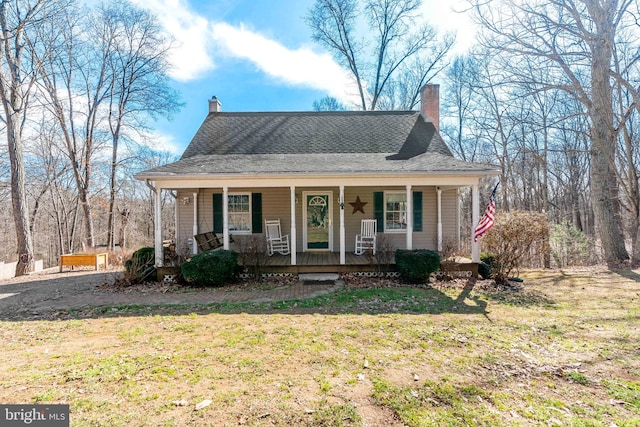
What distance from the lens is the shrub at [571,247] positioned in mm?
11625

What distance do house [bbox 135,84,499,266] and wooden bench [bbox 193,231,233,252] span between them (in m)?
0.48

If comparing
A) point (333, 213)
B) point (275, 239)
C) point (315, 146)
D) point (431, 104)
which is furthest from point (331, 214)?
point (431, 104)

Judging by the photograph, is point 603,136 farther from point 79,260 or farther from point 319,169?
point 79,260

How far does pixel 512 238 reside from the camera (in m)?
7.28

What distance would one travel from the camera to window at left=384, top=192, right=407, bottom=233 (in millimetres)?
10383

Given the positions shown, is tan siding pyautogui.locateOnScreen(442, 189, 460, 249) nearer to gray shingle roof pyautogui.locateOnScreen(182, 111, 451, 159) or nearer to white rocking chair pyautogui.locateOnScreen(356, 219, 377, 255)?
gray shingle roof pyautogui.locateOnScreen(182, 111, 451, 159)

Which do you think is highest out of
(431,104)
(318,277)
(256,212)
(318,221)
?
(431,104)

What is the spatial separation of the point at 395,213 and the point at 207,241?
6.24 metres

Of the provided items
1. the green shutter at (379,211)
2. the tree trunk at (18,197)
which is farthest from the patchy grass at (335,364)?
the tree trunk at (18,197)

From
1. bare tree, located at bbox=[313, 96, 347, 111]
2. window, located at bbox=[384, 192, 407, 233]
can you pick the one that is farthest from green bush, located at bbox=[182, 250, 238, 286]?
bare tree, located at bbox=[313, 96, 347, 111]

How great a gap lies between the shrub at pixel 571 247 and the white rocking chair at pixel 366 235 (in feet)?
25.0

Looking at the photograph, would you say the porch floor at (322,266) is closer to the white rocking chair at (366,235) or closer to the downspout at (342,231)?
the downspout at (342,231)

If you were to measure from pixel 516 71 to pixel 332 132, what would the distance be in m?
6.93

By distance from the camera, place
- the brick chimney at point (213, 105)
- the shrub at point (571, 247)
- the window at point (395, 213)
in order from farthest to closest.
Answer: the brick chimney at point (213, 105) → the shrub at point (571, 247) → the window at point (395, 213)
